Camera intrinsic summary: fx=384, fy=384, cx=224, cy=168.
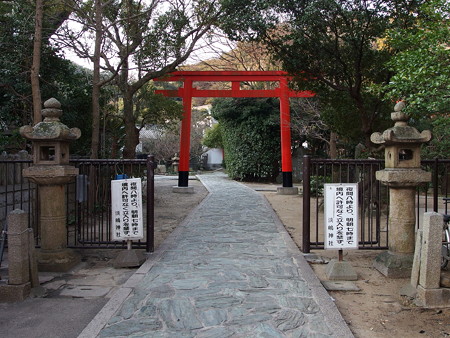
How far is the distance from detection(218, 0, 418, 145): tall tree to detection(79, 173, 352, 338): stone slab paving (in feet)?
17.3

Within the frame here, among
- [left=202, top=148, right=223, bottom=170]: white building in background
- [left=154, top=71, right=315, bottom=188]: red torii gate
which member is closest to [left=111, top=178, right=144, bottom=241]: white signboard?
[left=154, top=71, right=315, bottom=188]: red torii gate

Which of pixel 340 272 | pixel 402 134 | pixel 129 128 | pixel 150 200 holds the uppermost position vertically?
pixel 129 128

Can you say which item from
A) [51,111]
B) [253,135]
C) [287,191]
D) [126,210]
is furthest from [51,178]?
[253,135]

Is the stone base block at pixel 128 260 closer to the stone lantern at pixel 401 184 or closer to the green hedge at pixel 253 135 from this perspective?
the stone lantern at pixel 401 184

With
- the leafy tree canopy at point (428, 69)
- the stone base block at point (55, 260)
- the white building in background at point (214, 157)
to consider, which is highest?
the leafy tree canopy at point (428, 69)

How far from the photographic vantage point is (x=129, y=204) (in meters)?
6.32

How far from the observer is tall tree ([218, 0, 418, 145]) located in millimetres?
9523

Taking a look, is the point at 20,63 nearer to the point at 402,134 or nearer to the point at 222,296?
the point at 222,296

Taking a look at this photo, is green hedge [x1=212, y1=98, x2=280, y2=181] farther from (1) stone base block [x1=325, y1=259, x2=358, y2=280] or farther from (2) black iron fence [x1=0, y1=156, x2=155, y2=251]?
(1) stone base block [x1=325, y1=259, x2=358, y2=280]

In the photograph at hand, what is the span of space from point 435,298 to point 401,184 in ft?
5.71

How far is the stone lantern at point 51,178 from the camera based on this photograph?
5988 millimetres

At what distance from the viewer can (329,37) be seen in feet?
34.4

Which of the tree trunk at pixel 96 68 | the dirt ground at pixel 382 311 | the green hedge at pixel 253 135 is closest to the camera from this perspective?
the dirt ground at pixel 382 311

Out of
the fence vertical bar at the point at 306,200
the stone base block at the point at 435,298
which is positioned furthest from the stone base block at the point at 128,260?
the stone base block at the point at 435,298
